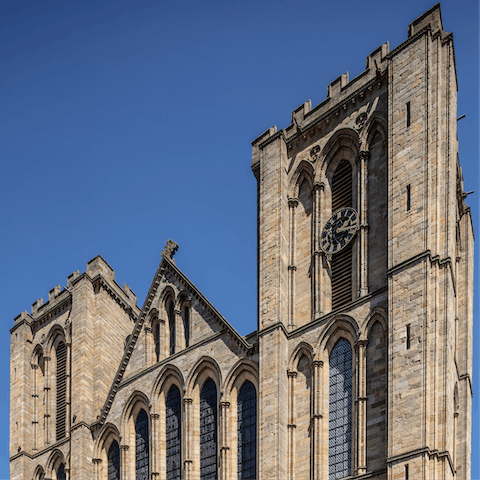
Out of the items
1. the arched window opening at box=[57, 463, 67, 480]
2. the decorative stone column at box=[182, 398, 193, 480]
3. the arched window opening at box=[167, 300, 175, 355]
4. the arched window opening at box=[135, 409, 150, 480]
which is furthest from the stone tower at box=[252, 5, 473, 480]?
the arched window opening at box=[57, 463, 67, 480]

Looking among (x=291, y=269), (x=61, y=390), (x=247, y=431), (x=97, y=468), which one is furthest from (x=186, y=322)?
(x=61, y=390)

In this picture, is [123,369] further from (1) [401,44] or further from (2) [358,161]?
(1) [401,44]

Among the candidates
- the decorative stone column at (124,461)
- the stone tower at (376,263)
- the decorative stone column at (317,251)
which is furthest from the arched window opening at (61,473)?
the decorative stone column at (317,251)

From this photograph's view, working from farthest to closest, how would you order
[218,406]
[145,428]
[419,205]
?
[145,428]
[218,406]
[419,205]

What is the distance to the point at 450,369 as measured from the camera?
3297 centimetres

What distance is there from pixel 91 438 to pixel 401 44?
20.0 m

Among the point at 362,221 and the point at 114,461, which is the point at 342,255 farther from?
the point at 114,461

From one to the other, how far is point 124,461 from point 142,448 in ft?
2.87

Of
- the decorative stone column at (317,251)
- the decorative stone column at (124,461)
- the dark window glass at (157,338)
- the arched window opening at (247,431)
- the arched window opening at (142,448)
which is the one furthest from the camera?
the dark window glass at (157,338)

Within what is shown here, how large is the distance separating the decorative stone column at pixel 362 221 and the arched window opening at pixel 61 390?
16.9 m

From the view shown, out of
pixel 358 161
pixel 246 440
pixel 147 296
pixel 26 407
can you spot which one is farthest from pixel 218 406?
pixel 26 407

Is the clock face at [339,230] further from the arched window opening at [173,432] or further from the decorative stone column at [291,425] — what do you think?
the arched window opening at [173,432]

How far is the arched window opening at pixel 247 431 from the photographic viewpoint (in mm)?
36656

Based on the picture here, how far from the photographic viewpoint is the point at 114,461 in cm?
4231
